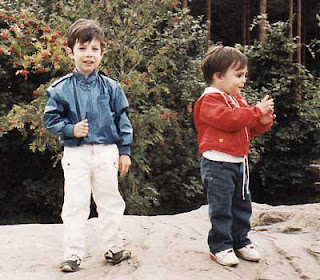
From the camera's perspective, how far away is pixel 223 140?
3561mm

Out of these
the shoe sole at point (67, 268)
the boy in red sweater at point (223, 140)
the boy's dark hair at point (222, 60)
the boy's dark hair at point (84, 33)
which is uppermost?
the boy's dark hair at point (84, 33)

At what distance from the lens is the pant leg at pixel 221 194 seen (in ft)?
11.7

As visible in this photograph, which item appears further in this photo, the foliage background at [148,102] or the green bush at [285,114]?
the green bush at [285,114]

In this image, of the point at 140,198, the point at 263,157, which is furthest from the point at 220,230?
the point at 263,157

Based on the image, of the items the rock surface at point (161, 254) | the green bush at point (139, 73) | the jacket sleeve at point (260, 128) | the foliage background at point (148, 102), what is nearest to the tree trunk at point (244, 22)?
the foliage background at point (148, 102)

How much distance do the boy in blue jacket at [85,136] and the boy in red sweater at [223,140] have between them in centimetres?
53

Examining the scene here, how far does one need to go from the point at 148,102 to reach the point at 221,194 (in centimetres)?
526

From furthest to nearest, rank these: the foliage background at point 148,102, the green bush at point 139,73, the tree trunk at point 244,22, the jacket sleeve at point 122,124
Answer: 1. the tree trunk at point 244,22
2. the foliage background at point 148,102
3. the green bush at point 139,73
4. the jacket sleeve at point 122,124

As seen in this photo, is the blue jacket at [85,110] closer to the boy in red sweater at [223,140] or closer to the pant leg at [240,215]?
the boy in red sweater at [223,140]

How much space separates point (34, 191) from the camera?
31.3 feet

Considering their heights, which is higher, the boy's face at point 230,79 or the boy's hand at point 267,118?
the boy's face at point 230,79

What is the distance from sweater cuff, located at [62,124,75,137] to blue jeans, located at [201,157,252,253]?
0.84m

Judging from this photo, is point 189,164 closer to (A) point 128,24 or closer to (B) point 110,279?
(A) point 128,24

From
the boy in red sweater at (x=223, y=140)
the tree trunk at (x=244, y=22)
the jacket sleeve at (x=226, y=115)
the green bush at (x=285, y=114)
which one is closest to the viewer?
the jacket sleeve at (x=226, y=115)
